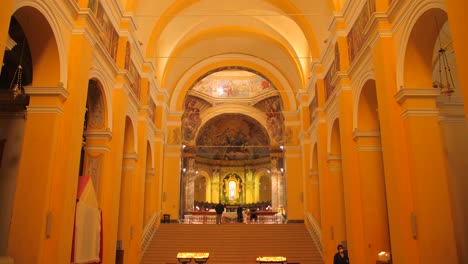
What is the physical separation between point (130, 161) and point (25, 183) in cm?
564

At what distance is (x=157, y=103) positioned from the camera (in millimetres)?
17141

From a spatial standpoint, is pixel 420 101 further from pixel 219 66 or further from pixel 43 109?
pixel 219 66

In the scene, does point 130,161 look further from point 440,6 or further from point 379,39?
point 440,6

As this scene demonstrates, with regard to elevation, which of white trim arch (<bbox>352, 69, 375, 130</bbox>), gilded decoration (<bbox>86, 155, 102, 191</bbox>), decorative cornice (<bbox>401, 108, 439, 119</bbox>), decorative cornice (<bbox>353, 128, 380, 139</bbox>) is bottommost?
gilded decoration (<bbox>86, 155, 102, 191</bbox>)

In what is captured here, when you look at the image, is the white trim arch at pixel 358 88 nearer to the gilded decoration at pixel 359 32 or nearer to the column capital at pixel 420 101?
the gilded decoration at pixel 359 32

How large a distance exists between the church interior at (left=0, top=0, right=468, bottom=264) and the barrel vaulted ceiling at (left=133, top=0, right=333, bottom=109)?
0.07 meters

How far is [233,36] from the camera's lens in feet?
61.8

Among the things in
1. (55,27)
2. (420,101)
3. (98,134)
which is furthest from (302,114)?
(55,27)

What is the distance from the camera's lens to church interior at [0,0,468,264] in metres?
6.61

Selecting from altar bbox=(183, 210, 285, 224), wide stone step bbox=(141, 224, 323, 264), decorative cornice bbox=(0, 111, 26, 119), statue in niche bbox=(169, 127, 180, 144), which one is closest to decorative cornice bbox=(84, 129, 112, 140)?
decorative cornice bbox=(0, 111, 26, 119)

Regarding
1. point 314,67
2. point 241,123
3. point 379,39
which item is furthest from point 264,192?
point 379,39

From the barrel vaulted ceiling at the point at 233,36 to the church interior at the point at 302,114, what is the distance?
75mm

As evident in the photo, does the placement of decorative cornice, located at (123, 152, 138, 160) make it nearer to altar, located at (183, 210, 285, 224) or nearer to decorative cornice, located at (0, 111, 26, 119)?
decorative cornice, located at (0, 111, 26, 119)

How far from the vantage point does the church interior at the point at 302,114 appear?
661cm
